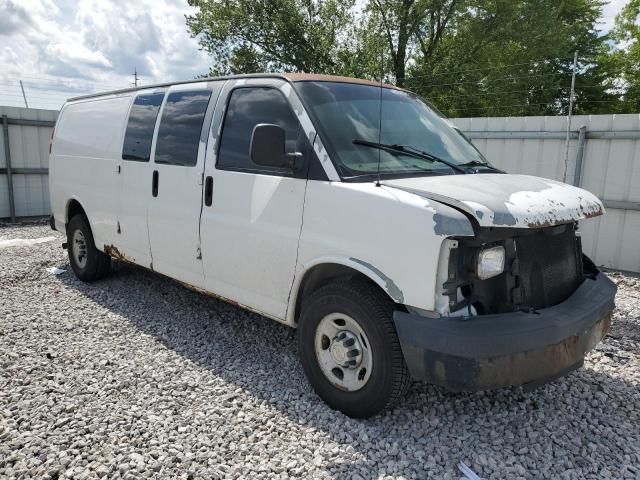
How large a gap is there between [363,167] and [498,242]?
3.15 ft

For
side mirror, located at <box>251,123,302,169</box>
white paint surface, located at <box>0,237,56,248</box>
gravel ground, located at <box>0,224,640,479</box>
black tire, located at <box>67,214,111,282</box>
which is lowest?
white paint surface, located at <box>0,237,56,248</box>

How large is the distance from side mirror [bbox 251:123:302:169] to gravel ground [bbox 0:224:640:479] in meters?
1.62

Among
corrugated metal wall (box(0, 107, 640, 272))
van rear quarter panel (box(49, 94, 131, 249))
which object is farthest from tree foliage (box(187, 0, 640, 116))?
van rear quarter panel (box(49, 94, 131, 249))

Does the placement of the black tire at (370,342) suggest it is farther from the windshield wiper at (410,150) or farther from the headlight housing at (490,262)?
the windshield wiper at (410,150)

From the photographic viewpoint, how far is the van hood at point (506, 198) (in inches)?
105

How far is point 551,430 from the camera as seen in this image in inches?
126

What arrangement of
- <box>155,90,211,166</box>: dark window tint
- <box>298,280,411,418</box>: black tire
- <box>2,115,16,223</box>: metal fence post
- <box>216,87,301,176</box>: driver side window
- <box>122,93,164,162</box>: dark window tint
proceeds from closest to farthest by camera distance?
<box>298,280,411,418</box>: black tire → <box>216,87,301,176</box>: driver side window → <box>155,90,211,166</box>: dark window tint → <box>122,93,164,162</box>: dark window tint → <box>2,115,16,223</box>: metal fence post

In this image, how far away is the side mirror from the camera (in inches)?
126

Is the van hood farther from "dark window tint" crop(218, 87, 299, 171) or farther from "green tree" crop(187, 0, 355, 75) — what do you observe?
"green tree" crop(187, 0, 355, 75)

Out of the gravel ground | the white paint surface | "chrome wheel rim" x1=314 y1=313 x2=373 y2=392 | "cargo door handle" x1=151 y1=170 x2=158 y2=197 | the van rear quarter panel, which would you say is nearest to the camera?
the gravel ground

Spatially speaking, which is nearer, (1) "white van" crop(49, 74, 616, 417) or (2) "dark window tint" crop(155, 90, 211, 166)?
(1) "white van" crop(49, 74, 616, 417)

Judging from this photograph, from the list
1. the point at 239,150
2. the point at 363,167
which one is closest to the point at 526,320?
the point at 363,167

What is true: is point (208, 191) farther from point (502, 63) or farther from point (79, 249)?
point (502, 63)

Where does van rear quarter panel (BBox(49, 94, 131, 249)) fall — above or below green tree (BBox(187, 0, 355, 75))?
below
